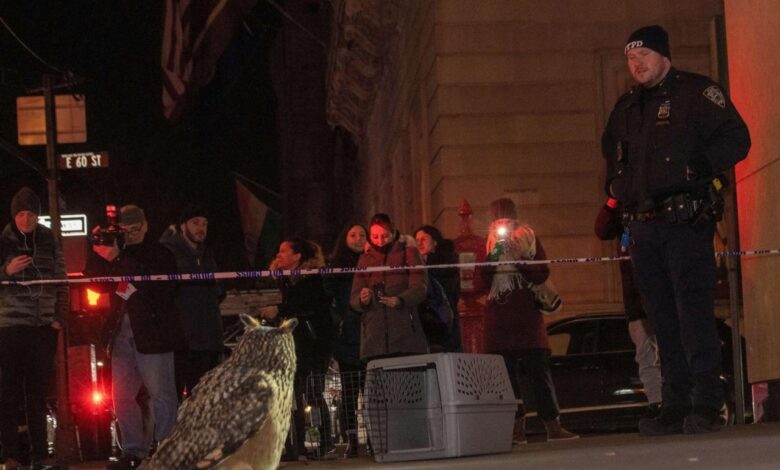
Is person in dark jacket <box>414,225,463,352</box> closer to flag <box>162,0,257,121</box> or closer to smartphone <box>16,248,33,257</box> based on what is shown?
smartphone <box>16,248,33,257</box>


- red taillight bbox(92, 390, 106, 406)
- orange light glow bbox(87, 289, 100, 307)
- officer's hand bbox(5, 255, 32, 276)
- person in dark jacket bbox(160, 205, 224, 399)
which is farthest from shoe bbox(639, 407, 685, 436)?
red taillight bbox(92, 390, 106, 406)

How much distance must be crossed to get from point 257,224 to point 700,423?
27204 millimetres

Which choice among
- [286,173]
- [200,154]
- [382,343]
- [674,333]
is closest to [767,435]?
[674,333]

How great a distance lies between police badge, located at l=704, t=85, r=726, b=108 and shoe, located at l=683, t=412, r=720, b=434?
1774 mm

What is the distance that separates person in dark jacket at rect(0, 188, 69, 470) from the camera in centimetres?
1078

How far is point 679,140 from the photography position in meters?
8.55

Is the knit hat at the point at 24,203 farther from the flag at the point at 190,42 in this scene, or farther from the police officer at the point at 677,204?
the flag at the point at 190,42

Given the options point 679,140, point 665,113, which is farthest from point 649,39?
point 679,140

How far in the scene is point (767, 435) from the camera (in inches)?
307

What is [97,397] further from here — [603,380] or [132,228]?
[603,380]

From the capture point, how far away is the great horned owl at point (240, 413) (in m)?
5.74

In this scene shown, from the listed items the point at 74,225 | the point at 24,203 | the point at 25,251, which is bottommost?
the point at 25,251

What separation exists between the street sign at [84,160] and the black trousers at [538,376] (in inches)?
452

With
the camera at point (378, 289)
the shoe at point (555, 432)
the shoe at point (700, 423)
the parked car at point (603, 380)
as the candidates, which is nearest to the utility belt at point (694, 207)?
the shoe at point (700, 423)
